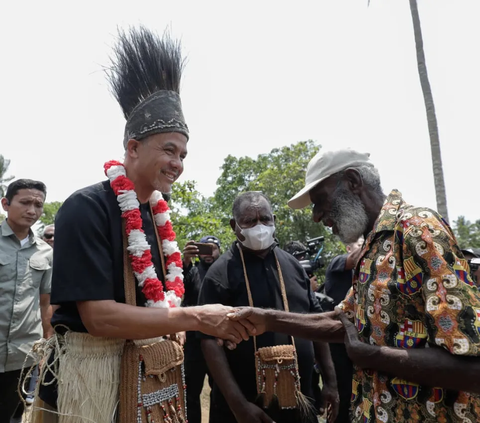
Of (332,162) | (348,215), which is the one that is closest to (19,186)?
(332,162)

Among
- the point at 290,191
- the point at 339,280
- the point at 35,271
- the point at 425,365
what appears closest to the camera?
the point at 425,365

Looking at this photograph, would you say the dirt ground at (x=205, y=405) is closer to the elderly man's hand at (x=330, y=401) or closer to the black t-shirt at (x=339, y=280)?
the black t-shirt at (x=339, y=280)

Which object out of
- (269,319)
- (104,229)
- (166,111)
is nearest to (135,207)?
(104,229)

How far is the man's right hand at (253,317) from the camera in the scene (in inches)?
106

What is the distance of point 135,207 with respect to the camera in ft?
7.82

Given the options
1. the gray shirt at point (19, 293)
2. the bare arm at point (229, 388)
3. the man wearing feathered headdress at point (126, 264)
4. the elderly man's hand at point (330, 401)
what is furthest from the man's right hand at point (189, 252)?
the man wearing feathered headdress at point (126, 264)

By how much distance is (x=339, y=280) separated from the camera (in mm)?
5445

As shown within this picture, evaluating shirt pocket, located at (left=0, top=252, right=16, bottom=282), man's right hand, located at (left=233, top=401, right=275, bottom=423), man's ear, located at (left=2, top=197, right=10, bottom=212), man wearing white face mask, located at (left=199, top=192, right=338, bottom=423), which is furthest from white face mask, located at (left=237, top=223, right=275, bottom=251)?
man's ear, located at (left=2, top=197, right=10, bottom=212)

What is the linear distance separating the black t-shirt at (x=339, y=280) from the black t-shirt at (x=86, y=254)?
135 inches

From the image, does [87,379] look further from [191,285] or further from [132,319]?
[191,285]

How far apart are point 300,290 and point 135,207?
177cm

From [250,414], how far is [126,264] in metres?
1.51

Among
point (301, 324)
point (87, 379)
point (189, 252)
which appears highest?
point (189, 252)

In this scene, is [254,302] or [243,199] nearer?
[254,302]
